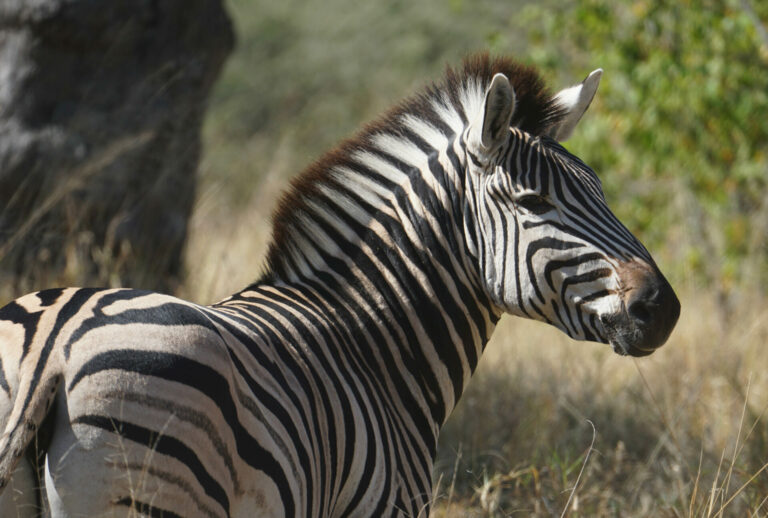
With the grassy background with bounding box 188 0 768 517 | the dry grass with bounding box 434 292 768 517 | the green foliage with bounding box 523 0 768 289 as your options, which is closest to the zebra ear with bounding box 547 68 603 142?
the grassy background with bounding box 188 0 768 517

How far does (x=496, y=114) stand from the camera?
9.45 ft

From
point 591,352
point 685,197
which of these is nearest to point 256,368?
point 591,352

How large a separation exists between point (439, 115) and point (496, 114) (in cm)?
34

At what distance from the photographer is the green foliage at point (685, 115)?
6.91 metres

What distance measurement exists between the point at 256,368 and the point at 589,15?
238 inches

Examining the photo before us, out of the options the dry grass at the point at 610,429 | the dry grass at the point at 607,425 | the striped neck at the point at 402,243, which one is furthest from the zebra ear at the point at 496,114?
the dry grass at the point at 607,425

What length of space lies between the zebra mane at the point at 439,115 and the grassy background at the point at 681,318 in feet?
0.51

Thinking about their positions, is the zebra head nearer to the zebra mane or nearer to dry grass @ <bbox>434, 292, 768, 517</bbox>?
the zebra mane

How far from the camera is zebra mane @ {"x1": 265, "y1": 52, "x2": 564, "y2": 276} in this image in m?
3.02

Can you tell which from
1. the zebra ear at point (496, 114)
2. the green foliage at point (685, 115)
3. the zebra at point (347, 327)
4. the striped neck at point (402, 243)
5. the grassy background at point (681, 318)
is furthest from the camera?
the green foliage at point (685, 115)

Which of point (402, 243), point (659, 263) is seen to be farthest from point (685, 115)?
point (402, 243)

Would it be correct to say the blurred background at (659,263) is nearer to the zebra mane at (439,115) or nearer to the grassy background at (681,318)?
the grassy background at (681,318)

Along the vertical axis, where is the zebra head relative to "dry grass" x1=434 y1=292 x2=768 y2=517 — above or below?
above

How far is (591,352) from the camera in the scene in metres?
7.02
